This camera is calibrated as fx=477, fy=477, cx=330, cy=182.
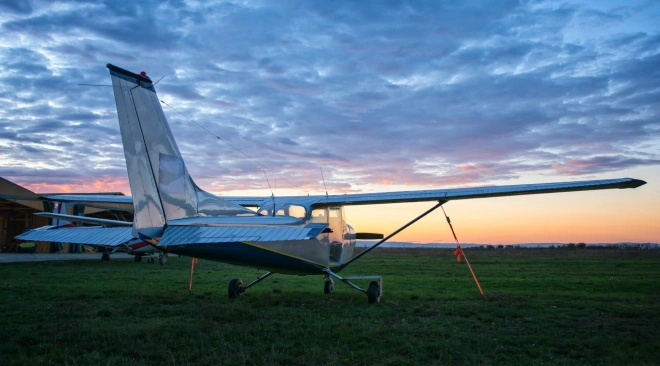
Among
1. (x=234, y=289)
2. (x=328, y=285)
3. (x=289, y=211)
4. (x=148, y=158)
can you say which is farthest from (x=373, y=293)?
(x=148, y=158)

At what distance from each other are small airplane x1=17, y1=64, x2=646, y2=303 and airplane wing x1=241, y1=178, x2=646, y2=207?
2 cm

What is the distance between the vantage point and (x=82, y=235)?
815 centimetres

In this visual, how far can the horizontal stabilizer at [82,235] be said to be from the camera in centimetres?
783

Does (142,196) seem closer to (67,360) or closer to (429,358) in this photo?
(67,360)

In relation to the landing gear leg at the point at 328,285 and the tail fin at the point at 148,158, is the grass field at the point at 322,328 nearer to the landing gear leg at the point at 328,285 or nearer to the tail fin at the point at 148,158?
the landing gear leg at the point at 328,285

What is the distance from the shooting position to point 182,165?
8562mm

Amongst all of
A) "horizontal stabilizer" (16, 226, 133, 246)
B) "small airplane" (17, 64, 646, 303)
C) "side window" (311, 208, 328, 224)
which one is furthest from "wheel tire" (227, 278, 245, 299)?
"horizontal stabilizer" (16, 226, 133, 246)

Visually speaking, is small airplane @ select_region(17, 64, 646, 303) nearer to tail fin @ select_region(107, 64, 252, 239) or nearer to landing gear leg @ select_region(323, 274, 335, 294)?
tail fin @ select_region(107, 64, 252, 239)

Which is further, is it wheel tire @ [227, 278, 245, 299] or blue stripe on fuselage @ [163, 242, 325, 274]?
wheel tire @ [227, 278, 245, 299]

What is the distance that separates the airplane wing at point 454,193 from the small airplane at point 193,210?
0.02m

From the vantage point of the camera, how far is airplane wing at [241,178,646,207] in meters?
9.09

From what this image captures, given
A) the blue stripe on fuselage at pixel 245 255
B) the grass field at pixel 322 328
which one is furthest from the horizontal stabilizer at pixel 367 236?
the blue stripe on fuselage at pixel 245 255

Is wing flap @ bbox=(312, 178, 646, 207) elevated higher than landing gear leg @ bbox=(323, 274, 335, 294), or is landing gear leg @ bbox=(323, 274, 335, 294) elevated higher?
wing flap @ bbox=(312, 178, 646, 207)

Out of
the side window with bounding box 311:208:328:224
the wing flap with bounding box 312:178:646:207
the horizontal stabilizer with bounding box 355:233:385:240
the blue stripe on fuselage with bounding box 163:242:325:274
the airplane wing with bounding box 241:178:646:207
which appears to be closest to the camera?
the blue stripe on fuselage with bounding box 163:242:325:274
